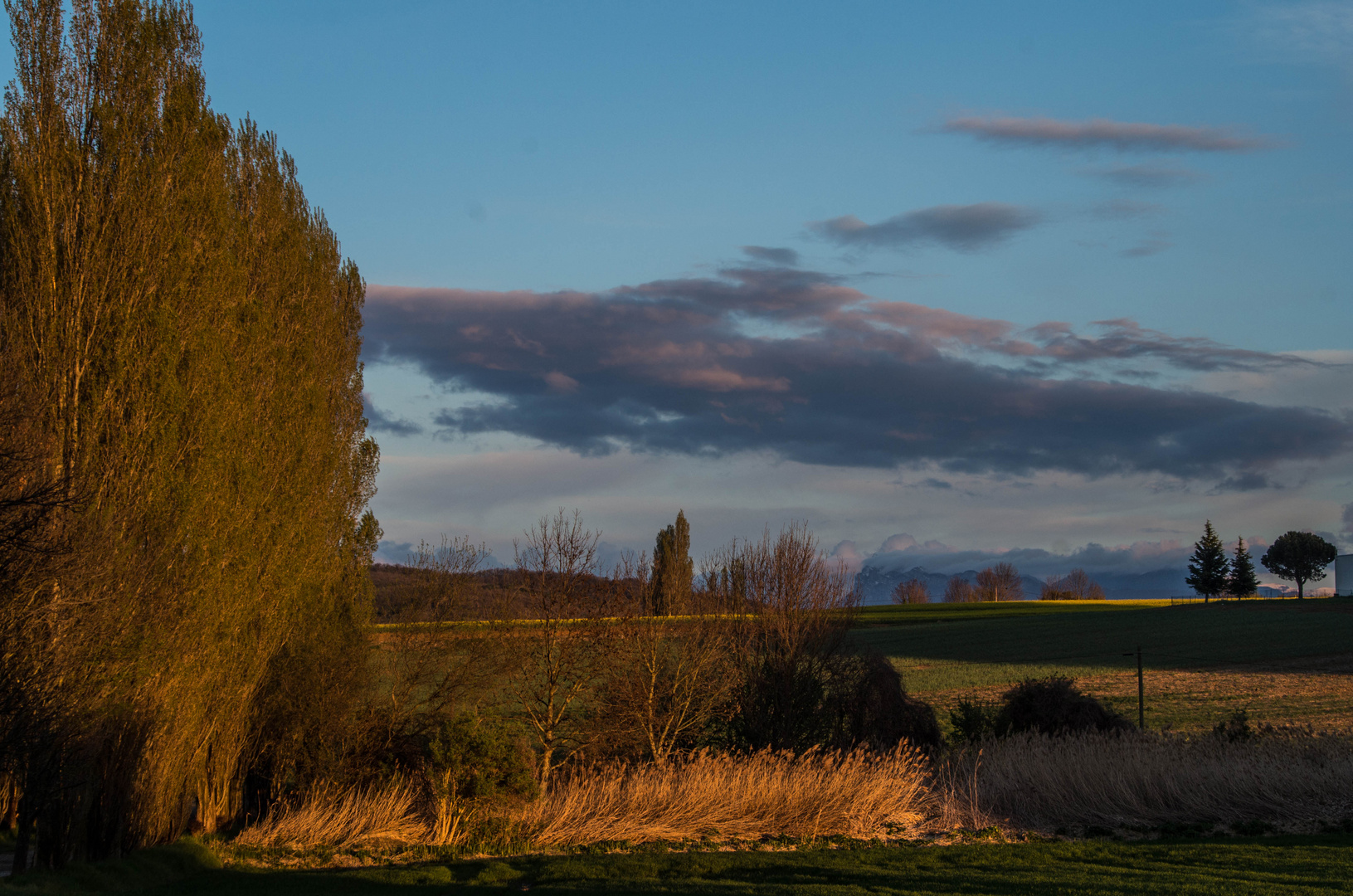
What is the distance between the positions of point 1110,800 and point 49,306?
18.5m

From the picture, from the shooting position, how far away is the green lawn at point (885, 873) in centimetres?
1064

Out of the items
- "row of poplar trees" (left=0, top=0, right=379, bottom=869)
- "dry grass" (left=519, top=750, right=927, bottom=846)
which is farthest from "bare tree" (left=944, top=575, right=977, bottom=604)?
"row of poplar trees" (left=0, top=0, right=379, bottom=869)

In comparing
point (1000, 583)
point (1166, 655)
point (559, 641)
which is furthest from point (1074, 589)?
point (559, 641)

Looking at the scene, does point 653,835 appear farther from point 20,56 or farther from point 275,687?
point 20,56

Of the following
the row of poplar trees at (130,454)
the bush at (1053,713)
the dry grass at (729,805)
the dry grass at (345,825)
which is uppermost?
the row of poplar trees at (130,454)

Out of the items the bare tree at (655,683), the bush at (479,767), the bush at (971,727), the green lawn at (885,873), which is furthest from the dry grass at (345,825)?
the bush at (971,727)

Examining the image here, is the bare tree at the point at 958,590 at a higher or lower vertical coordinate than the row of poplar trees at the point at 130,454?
lower

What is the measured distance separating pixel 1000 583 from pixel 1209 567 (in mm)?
35738

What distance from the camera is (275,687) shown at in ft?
62.1

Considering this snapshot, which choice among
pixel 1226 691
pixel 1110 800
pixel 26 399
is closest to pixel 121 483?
pixel 26 399

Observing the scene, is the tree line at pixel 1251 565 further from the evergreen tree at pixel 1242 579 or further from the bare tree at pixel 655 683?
the bare tree at pixel 655 683

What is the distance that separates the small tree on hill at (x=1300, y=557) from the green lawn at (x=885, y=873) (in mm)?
104889

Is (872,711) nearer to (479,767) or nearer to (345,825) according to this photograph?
(479,767)

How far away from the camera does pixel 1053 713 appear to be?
22672mm
